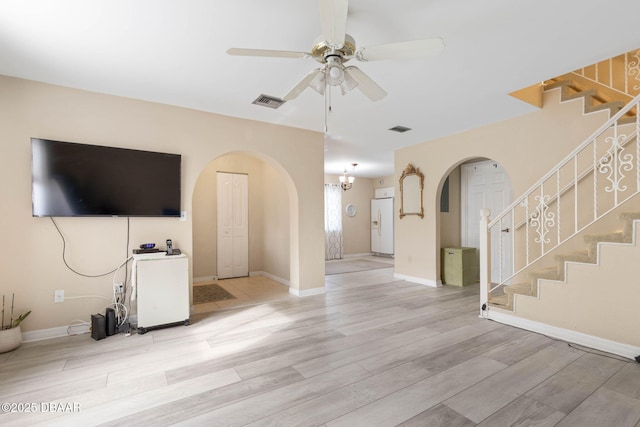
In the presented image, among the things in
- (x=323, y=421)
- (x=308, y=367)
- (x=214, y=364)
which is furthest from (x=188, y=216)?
(x=323, y=421)

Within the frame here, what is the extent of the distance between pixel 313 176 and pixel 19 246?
140 inches

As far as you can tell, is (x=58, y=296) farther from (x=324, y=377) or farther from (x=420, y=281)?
(x=420, y=281)

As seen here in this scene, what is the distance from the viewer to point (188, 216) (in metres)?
3.78

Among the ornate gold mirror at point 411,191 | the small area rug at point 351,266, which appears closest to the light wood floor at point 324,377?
the ornate gold mirror at point 411,191

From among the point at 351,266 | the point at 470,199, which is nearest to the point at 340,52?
the point at 470,199

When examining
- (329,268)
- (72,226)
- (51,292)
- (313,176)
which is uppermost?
(313,176)

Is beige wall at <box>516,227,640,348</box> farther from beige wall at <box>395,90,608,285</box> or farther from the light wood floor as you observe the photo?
beige wall at <box>395,90,608,285</box>

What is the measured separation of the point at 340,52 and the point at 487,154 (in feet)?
11.4

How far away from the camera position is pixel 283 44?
8.02 feet

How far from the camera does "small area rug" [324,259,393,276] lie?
702 centimetres

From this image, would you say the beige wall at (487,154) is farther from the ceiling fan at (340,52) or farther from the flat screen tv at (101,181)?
the flat screen tv at (101,181)

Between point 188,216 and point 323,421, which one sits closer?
point 323,421

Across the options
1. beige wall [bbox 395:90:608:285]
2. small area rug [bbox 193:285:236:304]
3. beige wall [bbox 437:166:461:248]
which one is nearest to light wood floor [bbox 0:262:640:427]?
small area rug [bbox 193:285:236:304]

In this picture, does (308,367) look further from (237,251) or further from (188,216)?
(237,251)
